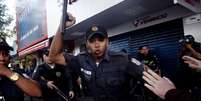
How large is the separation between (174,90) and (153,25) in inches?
365

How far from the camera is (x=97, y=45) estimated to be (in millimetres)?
3645

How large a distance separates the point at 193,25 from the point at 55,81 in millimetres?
3937

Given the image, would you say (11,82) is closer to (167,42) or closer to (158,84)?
(158,84)

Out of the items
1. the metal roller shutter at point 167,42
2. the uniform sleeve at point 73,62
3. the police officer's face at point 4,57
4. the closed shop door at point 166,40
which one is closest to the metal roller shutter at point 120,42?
the closed shop door at point 166,40

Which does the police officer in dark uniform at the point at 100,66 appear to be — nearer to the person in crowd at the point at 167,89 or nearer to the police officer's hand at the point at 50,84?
the person in crowd at the point at 167,89

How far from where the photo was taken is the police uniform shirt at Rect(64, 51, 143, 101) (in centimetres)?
349

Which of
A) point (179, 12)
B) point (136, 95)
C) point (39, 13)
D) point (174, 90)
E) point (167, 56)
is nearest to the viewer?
point (174, 90)

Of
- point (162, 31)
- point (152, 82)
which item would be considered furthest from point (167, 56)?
point (152, 82)

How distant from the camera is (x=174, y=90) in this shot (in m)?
1.89

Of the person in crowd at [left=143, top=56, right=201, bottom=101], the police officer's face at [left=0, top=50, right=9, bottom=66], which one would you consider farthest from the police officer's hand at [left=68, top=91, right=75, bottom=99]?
the person in crowd at [left=143, top=56, right=201, bottom=101]

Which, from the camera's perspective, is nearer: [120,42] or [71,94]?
[71,94]

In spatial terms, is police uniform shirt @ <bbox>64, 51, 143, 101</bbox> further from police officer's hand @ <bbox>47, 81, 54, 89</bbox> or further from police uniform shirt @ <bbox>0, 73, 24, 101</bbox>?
police officer's hand @ <bbox>47, 81, 54, 89</bbox>

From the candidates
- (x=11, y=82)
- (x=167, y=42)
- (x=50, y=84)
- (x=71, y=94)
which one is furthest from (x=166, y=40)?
(x=11, y=82)

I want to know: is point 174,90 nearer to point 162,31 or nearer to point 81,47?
point 162,31
